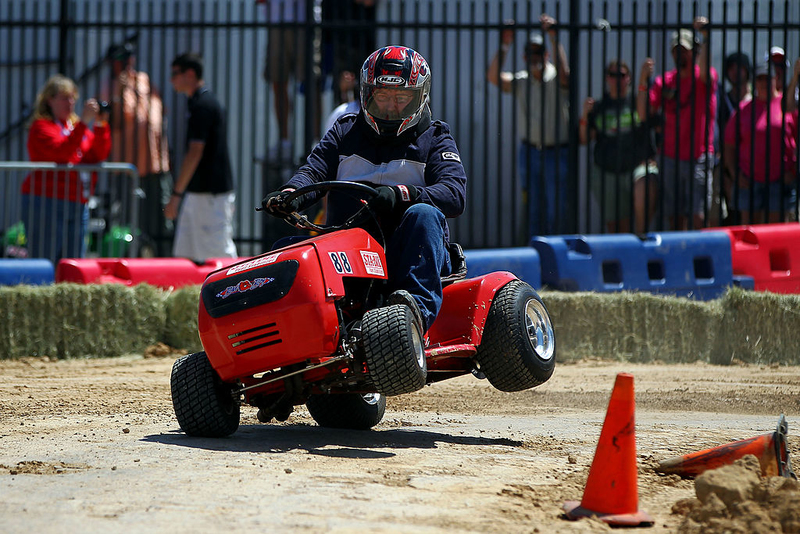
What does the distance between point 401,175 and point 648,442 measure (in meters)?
1.82

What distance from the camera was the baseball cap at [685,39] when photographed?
37.2ft

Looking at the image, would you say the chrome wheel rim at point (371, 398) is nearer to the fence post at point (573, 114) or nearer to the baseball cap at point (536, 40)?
the fence post at point (573, 114)

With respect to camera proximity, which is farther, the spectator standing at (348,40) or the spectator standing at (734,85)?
the spectator standing at (348,40)

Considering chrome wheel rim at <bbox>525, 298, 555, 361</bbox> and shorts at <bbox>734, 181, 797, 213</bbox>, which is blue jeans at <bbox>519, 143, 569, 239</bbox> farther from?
chrome wheel rim at <bbox>525, 298, 555, 361</bbox>

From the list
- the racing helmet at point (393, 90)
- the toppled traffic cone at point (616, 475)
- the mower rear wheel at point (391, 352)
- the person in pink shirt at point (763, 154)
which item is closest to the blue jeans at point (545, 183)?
the person in pink shirt at point (763, 154)

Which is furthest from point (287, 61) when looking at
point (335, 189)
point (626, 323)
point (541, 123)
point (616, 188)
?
point (335, 189)

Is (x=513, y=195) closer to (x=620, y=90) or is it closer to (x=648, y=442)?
(x=620, y=90)

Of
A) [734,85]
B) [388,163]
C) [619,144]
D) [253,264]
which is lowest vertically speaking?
[253,264]

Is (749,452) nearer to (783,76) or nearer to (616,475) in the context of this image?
(616,475)

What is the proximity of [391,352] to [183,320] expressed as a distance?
15.7ft

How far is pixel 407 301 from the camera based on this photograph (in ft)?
16.5

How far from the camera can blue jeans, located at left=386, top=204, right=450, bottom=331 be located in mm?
5199

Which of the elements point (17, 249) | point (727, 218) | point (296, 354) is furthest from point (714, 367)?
point (17, 249)

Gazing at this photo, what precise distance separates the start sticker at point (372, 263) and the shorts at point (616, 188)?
689 cm
